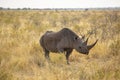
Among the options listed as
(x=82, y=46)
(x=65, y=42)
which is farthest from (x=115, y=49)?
(x=65, y=42)

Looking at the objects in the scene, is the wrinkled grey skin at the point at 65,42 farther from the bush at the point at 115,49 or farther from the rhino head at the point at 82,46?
the bush at the point at 115,49

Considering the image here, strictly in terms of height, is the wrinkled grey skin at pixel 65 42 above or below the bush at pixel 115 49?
above

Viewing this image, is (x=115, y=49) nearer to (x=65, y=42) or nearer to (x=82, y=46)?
(x=82, y=46)

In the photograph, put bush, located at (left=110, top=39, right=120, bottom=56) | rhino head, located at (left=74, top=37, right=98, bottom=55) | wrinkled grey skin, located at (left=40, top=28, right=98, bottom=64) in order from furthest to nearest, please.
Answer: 1. bush, located at (left=110, top=39, right=120, bottom=56)
2. wrinkled grey skin, located at (left=40, top=28, right=98, bottom=64)
3. rhino head, located at (left=74, top=37, right=98, bottom=55)

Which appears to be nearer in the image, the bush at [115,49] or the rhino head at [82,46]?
the rhino head at [82,46]

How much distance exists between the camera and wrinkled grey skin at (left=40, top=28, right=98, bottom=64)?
8.66 metres

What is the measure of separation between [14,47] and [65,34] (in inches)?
117

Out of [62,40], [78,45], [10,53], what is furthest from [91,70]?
[10,53]

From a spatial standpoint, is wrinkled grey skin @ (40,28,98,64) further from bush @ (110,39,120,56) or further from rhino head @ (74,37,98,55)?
bush @ (110,39,120,56)

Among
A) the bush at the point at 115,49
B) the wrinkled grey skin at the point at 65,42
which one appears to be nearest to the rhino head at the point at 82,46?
the wrinkled grey skin at the point at 65,42

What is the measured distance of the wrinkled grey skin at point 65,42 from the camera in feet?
28.4

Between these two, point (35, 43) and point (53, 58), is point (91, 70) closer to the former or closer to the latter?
point (53, 58)

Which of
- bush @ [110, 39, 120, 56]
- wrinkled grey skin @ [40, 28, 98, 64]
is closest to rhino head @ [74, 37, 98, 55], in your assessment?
wrinkled grey skin @ [40, 28, 98, 64]

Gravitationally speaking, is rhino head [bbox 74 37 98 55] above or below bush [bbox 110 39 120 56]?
above
